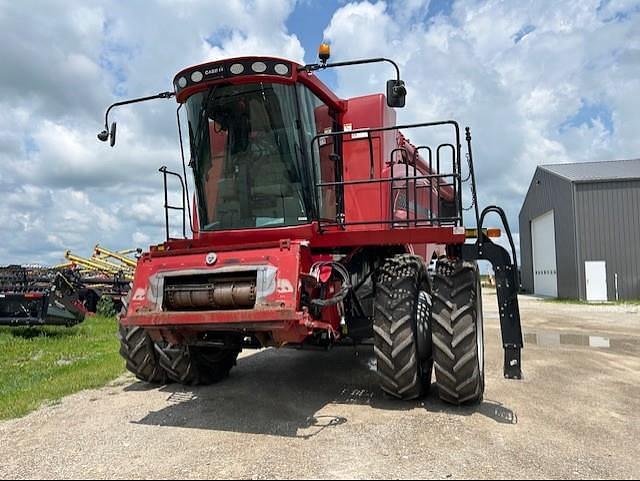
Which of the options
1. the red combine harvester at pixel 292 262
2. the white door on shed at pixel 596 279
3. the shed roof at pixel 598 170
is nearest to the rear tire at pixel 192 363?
the red combine harvester at pixel 292 262

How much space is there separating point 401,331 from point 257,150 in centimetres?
248

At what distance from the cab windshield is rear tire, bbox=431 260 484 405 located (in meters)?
1.68

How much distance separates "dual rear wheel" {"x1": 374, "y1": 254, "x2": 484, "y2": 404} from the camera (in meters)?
5.38

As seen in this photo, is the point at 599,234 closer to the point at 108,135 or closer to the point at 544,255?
the point at 544,255

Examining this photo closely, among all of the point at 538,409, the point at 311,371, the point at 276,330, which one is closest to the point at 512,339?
the point at 538,409

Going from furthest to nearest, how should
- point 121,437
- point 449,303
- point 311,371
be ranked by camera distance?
point 311,371 → point 449,303 → point 121,437

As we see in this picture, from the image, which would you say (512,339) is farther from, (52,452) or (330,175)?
(52,452)

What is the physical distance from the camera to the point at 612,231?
24.4m

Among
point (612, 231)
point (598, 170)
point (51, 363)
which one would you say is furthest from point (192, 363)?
point (598, 170)

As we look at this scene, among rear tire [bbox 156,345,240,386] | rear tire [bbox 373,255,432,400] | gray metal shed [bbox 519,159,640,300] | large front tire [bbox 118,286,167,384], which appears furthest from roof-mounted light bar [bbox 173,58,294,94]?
gray metal shed [bbox 519,159,640,300]

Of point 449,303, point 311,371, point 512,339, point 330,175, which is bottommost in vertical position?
point 311,371

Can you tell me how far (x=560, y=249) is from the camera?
26.6m

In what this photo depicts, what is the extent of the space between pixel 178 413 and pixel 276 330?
1.54 metres

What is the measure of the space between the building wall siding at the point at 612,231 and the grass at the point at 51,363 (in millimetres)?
20195
